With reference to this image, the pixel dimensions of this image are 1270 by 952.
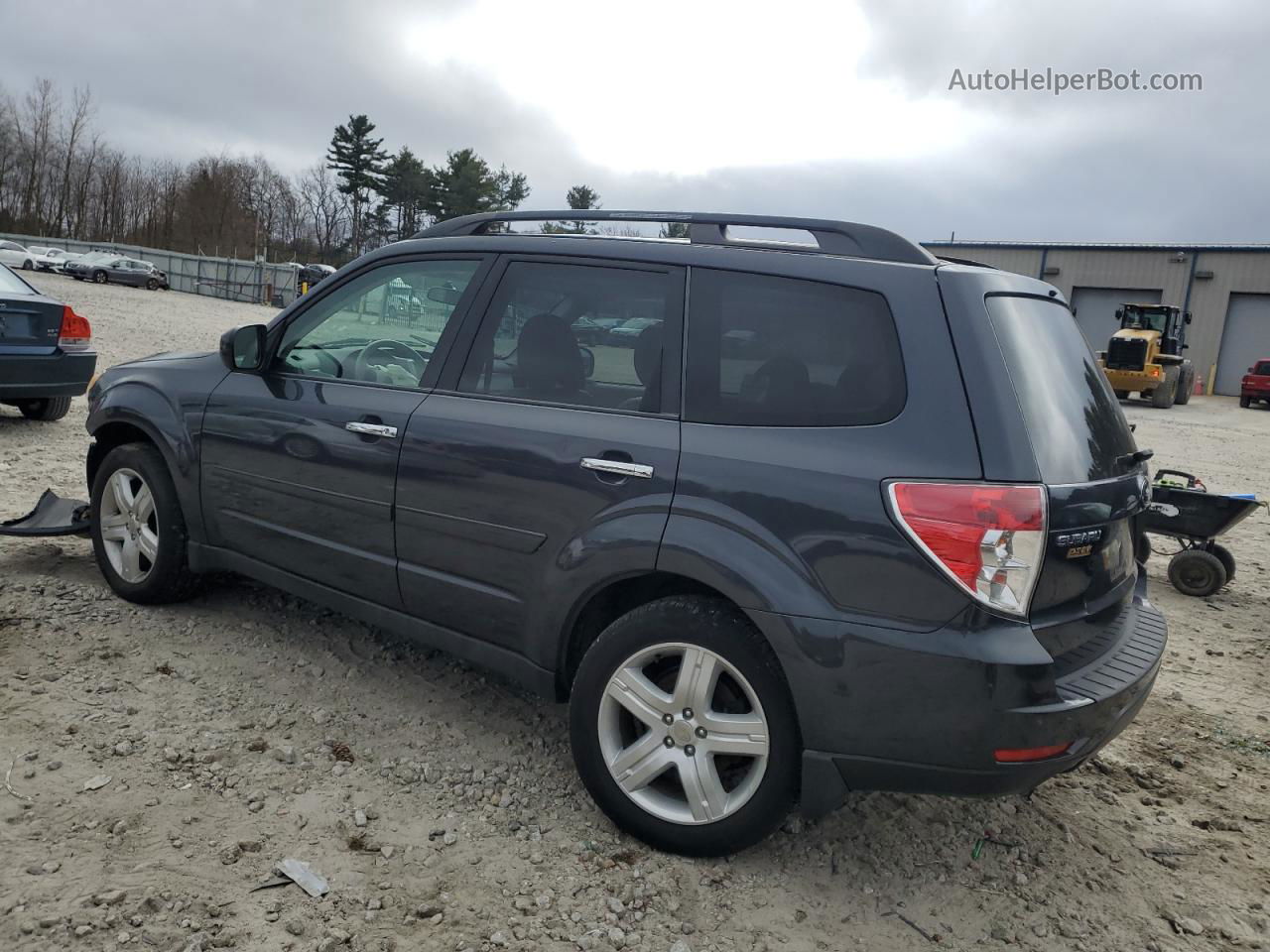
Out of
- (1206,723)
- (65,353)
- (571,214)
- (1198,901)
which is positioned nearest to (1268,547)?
(1206,723)

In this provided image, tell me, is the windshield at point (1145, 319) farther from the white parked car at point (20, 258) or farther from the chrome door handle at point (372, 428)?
the white parked car at point (20, 258)

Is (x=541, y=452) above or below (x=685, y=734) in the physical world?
above

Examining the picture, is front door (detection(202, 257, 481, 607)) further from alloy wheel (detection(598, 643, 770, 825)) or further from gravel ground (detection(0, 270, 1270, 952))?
alloy wheel (detection(598, 643, 770, 825))

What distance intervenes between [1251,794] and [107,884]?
151 inches

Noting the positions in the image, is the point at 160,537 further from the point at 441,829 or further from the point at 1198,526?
the point at 1198,526

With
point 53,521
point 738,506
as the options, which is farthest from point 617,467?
point 53,521

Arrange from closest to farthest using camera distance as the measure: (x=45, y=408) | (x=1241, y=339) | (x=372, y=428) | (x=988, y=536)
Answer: (x=988, y=536), (x=372, y=428), (x=45, y=408), (x=1241, y=339)

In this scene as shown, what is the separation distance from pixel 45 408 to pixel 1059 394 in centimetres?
901

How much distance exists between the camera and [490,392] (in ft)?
11.1

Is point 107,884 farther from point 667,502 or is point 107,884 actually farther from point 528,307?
point 528,307

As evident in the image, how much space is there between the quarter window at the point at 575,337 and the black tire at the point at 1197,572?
16.3 feet

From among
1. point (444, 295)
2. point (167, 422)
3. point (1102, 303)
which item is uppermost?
point (1102, 303)

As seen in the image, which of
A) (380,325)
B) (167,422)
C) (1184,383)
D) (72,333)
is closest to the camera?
(380,325)

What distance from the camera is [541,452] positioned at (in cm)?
310
